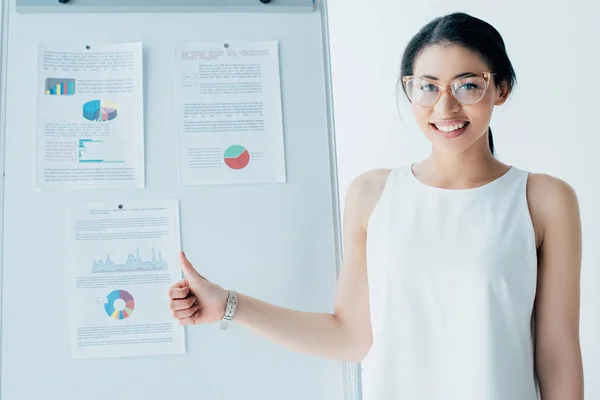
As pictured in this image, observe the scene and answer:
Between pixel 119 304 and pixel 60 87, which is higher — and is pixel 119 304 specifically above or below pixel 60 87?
below

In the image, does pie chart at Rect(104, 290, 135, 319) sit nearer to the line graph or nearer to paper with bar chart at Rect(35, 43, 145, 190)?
the line graph

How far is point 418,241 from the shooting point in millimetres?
1259

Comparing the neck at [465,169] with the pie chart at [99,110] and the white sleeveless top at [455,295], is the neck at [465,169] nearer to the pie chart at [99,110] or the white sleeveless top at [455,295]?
the white sleeveless top at [455,295]

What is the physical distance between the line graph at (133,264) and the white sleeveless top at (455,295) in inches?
15.7

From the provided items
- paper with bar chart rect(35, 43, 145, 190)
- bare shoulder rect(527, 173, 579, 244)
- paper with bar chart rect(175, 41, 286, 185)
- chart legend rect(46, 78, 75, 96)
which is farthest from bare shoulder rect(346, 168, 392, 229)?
chart legend rect(46, 78, 75, 96)

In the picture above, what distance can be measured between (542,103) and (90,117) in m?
1.14

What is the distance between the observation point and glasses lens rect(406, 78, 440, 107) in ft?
4.02

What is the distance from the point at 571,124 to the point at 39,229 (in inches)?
49.3

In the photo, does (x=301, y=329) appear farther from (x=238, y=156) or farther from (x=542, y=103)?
(x=542, y=103)

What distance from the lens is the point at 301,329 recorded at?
Result: 125cm

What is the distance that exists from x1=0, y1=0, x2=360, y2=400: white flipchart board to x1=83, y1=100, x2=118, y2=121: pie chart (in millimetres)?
71

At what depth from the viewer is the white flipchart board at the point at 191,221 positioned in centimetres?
122

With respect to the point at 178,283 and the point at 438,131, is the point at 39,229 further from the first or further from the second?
the point at 438,131

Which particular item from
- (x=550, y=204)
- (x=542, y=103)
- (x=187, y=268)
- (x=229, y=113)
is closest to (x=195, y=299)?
(x=187, y=268)
